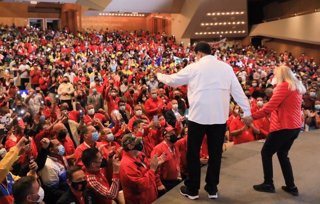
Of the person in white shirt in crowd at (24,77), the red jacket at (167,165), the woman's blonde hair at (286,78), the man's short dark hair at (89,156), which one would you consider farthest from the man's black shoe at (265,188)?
the person in white shirt in crowd at (24,77)

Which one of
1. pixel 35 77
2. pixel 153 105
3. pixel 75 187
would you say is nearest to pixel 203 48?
pixel 75 187

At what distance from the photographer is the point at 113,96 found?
9.95m

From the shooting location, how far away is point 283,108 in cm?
379

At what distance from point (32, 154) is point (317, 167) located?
10.7 feet

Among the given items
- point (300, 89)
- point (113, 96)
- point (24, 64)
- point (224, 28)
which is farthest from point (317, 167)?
point (224, 28)

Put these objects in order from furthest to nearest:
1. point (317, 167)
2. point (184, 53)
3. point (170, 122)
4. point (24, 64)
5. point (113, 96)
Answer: point (184, 53), point (24, 64), point (113, 96), point (170, 122), point (317, 167)

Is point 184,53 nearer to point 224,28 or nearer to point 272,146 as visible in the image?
point 224,28

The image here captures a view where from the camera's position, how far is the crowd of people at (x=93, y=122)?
3.71m

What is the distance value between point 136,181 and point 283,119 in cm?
149

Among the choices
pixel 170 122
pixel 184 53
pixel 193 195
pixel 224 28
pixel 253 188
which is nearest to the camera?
pixel 193 195

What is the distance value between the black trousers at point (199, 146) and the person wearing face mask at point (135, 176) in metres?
0.55

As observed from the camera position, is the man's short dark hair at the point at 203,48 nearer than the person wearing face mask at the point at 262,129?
Yes

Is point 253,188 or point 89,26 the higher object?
point 89,26

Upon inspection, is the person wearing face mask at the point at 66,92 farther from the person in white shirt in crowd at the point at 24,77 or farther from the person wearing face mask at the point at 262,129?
the person wearing face mask at the point at 262,129
